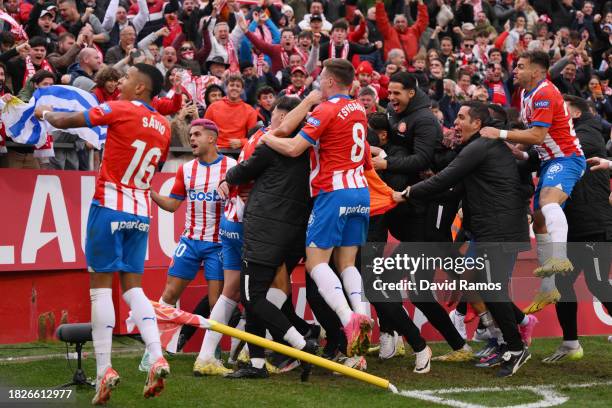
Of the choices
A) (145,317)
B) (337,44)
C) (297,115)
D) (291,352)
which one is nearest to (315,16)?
(337,44)

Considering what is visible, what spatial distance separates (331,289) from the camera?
7.80m

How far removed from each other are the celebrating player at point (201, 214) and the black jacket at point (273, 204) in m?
→ 0.80

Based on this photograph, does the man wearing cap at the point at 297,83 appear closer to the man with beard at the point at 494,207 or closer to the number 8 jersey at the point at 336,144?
the man with beard at the point at 494,207

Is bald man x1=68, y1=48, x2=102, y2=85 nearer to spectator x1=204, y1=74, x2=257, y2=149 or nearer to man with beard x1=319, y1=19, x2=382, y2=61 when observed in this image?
spectator x1=204, y1=74, x2=257, y2=149

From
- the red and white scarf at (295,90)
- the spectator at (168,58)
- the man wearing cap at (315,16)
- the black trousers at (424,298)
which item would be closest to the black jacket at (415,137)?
the black trousers at (424,298)

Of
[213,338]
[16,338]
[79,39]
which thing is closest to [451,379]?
[213,338]

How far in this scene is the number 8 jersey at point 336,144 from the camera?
7875 millimetres

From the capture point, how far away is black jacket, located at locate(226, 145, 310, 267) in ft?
26.0

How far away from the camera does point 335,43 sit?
16.5 meters

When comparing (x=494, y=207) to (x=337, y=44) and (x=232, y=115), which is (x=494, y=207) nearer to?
(x=232, y=115)

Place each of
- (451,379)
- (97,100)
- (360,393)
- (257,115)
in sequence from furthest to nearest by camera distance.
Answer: (257,115) → (97,100) → (451,379) → (360,393)

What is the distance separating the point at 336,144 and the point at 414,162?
50.6 inches

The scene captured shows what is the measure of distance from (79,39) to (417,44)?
746 centimetres

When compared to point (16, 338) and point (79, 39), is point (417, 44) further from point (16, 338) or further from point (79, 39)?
point (16, 338)
